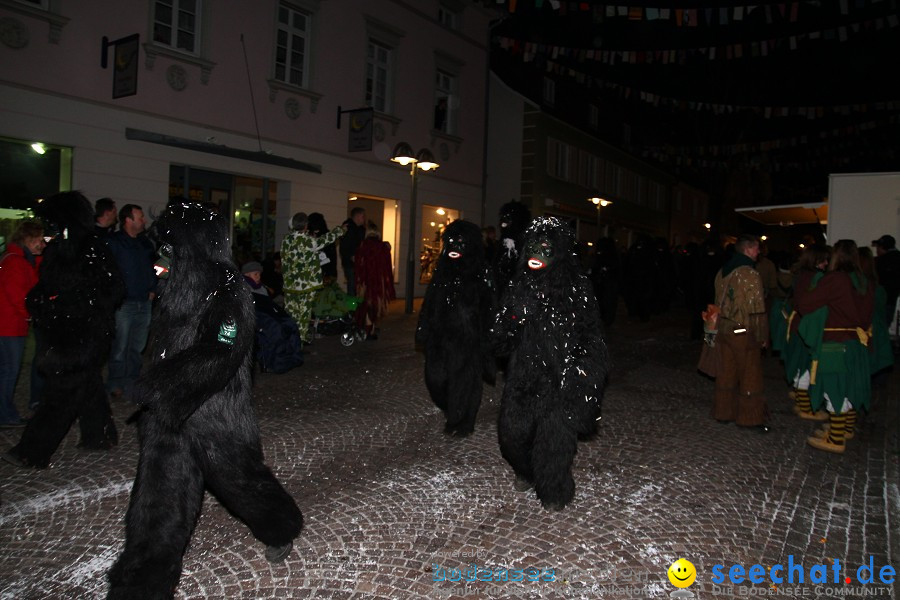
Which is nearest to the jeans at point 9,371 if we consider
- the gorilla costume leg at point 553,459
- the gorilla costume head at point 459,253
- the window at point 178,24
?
the gorilla costume head at point 459,253

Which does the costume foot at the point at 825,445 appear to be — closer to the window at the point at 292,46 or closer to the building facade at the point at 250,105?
the building facade at the point at 250,105

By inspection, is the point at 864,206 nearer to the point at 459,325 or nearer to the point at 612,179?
the point at 459,325

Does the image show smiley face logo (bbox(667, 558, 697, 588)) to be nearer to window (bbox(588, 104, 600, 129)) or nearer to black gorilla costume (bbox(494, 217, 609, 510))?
black gorilla costume (bbox(494, 217, 609, 510))

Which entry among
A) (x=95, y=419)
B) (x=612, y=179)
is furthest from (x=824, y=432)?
(x=612, y=179)

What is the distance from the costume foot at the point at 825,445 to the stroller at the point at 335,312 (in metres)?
6.87

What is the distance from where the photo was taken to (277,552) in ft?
11.2

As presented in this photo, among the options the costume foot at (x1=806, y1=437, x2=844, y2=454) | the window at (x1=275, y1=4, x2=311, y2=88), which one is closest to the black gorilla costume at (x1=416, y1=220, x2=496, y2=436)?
the costume foot at (x1=806, y1=437, x2=844, y2=454)

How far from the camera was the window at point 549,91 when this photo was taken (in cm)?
2775

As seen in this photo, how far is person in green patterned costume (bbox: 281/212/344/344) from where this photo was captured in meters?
9.41

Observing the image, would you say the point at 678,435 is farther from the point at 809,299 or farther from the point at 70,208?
the point at 70,208

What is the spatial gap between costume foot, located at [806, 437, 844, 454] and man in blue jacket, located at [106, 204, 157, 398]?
21.7 ft

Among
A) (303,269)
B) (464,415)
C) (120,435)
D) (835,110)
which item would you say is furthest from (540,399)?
(835,110)

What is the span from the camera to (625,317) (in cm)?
1777

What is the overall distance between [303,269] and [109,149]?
17.7 feet
